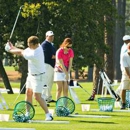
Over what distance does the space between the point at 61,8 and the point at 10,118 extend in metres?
15.6

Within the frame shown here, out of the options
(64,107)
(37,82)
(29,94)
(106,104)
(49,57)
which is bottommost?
(64,107)

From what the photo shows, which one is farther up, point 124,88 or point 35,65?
point 35,65

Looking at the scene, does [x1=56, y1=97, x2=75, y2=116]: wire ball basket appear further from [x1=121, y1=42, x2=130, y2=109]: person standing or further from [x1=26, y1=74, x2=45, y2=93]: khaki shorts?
[x1=121, y1=42, x2=130, y2=109]: person standing

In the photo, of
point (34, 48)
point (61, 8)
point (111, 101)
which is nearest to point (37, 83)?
point (34, 48)

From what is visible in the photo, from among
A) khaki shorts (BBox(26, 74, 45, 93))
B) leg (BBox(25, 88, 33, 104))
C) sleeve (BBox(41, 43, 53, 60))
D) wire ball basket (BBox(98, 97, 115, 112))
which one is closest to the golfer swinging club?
khaki shorts (BBox(26, 74, 45, 93))

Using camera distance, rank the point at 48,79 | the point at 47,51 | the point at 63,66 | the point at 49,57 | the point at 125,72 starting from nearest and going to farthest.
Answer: the point at 63,66
the point at 125,72
the point at 47,51
the point at 49,57
the point at 48,79

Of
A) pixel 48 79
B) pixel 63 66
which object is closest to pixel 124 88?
pixel 63 66

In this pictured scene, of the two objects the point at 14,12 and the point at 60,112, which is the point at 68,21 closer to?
the point at 14,12

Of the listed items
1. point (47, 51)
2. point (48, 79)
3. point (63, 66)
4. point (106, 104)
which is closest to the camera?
Answer: point (63, 66)

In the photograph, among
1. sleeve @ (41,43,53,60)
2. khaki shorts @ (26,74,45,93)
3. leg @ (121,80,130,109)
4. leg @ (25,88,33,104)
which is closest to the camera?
khaki shorts @ (26,74,45,93)

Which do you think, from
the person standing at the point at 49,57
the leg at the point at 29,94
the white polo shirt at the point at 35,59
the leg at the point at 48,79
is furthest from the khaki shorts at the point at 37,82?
the leg at the point at 48,79

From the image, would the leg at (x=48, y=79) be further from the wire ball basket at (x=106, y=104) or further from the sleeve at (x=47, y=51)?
the wire ball basket at (x=106, y=104)

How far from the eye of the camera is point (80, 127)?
14352 mm

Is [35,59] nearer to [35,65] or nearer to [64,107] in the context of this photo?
Answer: [35,65]
